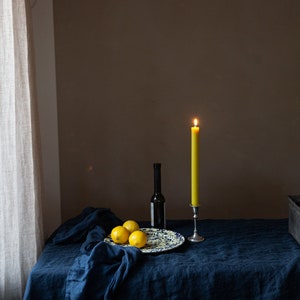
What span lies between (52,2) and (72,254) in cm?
110

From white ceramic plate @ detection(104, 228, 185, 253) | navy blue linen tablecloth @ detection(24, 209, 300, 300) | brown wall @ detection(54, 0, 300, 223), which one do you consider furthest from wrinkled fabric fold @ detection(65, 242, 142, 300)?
brown wall @ detection(54, 0, 300, 223)

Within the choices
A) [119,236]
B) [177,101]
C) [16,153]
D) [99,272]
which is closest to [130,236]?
[119,236]

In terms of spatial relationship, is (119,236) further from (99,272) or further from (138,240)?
(99,272)

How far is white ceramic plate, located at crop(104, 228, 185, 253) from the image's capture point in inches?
60.9

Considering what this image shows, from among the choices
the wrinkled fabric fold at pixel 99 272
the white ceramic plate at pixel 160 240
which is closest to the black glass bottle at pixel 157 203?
the white ceramic plate at pixel 160 240

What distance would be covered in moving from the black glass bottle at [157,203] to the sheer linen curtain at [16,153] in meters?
0.44

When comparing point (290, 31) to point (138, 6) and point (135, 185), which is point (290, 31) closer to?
point (138, 6)

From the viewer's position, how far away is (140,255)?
1448mm

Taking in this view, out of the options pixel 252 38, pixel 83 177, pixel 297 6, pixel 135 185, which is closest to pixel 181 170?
pixel 135 185

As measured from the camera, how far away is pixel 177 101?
6.93ft

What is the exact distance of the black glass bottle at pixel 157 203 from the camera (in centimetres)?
178

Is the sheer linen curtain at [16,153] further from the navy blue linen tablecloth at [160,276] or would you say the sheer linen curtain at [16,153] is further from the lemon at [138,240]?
the lemon at [138,240]

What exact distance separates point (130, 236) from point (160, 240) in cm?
12

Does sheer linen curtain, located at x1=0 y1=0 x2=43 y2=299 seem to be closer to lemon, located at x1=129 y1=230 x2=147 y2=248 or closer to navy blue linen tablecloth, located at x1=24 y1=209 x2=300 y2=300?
navy blue linen tablecloth, located at x1=24 y1=209 x2=300 y2=300
